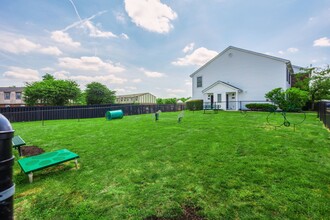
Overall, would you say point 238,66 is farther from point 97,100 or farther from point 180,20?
point 97,100

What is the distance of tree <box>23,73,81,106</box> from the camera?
81.4 feet

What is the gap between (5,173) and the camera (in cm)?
105

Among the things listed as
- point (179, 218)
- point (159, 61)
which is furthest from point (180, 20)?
point (179, 218)

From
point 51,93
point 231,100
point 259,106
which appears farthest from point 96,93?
point 259,106

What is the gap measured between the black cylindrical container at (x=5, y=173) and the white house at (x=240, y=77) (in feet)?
52.1

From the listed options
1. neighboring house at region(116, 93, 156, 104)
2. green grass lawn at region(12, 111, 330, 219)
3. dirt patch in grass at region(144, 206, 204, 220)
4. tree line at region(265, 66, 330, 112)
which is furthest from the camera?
neighboring house at region(116, 93, 156, 104)

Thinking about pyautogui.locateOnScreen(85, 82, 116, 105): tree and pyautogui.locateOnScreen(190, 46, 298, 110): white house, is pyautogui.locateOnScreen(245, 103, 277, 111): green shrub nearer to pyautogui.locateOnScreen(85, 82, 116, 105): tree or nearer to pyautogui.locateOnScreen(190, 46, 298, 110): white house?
pyautogui.locateOnScreen(190, 46, 298, 110): white house

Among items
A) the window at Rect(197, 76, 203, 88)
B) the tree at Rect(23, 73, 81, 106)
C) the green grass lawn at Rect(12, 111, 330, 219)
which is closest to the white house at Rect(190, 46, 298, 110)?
the window at Rect(197, 76, 203, 88)

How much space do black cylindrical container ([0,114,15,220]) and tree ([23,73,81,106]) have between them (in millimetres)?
29128

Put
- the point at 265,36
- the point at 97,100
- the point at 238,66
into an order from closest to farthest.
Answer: the point at 265,36 → the point at 238,66 → the point at 97,100

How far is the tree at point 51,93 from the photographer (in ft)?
81.4

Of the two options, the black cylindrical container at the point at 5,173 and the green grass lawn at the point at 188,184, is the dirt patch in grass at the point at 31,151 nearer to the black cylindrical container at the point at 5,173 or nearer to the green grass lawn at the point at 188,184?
the green grass lawn at the point at 188,184

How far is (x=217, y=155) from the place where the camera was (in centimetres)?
369

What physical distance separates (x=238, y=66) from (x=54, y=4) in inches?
715
